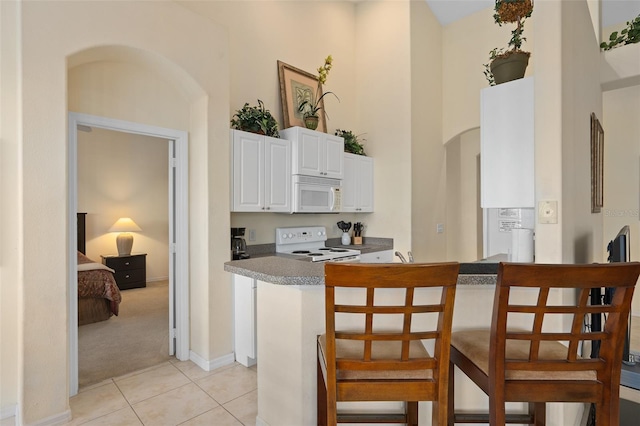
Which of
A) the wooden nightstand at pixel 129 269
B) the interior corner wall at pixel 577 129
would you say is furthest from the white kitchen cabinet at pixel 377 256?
the wooden nightstand at pixel 129 269

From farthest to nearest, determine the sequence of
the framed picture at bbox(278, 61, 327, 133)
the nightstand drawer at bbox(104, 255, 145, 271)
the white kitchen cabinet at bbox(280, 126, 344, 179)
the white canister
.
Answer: the nightstand drawer at bbox(104, 255, 145, 271)
the framed picture at bbox(278, 61, 327, 133)
the white kitchen cabinet at bbox(280, 126, 344, 179)
the white canister

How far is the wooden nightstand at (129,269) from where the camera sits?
225 inches

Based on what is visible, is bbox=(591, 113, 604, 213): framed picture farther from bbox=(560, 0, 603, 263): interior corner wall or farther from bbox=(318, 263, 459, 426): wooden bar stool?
bbox=(318, 263, 459, 426): wooden bar stool

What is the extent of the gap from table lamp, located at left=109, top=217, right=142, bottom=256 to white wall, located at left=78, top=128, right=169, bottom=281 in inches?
5.5

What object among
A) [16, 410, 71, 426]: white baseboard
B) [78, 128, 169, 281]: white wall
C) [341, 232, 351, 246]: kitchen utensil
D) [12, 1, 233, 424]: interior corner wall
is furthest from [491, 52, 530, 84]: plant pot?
[78, 128, 169, 281]: white wall

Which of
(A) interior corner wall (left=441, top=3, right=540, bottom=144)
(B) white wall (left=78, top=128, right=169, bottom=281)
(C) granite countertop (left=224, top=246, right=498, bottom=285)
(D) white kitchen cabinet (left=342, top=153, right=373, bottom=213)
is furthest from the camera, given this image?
(B) white wall (left=78, top=128, right=169, bottom=281)

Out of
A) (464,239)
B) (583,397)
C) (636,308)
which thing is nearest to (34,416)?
(583,397)

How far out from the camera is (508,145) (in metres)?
2.14

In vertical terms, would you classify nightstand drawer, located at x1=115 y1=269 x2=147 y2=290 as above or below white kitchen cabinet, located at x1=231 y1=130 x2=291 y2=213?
below

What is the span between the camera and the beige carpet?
3008 millimetres

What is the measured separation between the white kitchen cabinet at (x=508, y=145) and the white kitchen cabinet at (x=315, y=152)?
6.56 ft

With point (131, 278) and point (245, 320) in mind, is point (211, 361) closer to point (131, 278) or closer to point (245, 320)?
point (245, 320)

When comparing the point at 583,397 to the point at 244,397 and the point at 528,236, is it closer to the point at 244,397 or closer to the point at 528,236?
the point at 528,236

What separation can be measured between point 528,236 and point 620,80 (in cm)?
217
